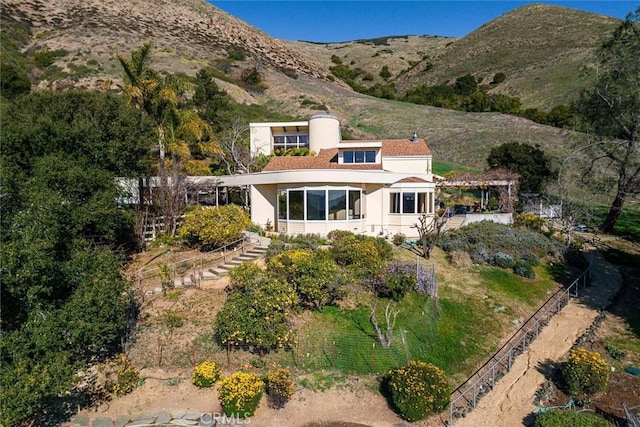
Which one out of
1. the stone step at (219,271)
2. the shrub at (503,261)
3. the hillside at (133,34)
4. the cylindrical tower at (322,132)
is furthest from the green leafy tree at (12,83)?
the shrub at (503,261)

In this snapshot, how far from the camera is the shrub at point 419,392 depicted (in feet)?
30.9

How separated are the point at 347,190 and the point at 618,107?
714 inches

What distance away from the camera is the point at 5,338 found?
25.4 ft

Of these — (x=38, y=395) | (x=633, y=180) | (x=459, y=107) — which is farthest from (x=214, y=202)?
(x=459, y=107)

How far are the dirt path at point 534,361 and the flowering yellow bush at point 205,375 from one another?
6.51 meters

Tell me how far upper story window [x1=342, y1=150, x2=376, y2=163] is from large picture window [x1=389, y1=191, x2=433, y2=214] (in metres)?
3.86

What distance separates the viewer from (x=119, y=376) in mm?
9953

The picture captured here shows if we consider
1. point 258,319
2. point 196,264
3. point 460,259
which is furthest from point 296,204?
point 258,319

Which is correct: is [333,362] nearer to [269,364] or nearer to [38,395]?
[269,364]

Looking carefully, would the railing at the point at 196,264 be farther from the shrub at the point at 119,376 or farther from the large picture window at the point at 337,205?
the large picture window at the point at 337,205

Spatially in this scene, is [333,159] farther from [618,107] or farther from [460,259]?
[618,107]

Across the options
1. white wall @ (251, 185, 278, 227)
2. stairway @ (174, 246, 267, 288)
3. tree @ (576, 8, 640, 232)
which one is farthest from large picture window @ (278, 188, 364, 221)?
tree @ (576, 8, 640, 232)

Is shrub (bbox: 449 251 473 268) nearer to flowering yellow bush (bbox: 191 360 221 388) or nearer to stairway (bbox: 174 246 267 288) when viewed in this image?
stairway (bbox: 174 246 267 288)

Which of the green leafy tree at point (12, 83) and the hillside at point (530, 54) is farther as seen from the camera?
the hillside at point (530, 54)
